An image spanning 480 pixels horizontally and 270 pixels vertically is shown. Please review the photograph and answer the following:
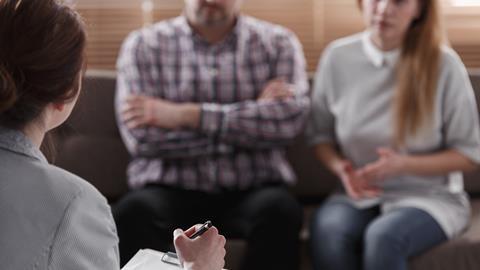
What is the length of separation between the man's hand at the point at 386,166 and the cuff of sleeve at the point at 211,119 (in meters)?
0.48

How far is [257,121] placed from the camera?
2.54 metres

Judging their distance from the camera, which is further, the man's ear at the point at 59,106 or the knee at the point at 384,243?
the knee at the point at 384,243

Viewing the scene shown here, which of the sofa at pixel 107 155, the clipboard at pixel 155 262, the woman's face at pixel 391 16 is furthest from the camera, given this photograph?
the sofa at pixel 107 155

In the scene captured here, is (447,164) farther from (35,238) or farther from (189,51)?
(35,238)

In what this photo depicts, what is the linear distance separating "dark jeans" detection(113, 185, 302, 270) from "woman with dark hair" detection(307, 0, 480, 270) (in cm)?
11

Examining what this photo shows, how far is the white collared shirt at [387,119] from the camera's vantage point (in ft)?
8.14

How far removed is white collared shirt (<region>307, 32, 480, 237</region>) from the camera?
248cm

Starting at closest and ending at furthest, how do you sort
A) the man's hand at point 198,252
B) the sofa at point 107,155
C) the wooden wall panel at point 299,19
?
1. the man's hand at point 198,252
2. the sofa at point 107,155
3. the wooden wall panel at point 299,19

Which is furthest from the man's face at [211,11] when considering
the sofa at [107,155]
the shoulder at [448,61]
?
the shoulder at [448,61]

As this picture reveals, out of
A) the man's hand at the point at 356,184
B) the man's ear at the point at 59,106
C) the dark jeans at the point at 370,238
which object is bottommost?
the dark jeans at the point at 370,238

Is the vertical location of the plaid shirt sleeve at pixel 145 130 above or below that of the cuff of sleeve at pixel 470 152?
above

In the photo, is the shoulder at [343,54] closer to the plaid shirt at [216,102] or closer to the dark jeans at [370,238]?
the plaid shirt at [216,102]

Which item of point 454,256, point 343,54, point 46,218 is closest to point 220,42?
point 343,54

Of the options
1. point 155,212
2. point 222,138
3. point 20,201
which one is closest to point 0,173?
point 20,201
